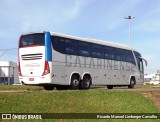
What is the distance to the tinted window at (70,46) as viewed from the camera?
790 inches

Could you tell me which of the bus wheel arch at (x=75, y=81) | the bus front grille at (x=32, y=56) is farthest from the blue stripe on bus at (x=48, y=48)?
the bus wheel arch at (x=75, y=81)

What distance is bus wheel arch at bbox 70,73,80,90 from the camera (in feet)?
66.9

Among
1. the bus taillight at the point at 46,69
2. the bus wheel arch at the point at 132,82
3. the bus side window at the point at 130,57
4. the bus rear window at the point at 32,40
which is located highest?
the bus rear window at the point at 32,40

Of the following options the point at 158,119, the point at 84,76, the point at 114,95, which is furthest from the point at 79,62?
the point at 158,119

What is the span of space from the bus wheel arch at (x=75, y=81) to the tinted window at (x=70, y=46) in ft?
4.86

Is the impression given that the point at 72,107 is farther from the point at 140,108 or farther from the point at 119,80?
the point at 119,80

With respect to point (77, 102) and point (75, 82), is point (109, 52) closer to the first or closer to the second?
point (75, 82)

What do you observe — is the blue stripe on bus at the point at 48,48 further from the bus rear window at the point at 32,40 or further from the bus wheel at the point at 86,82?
the bus wheel at the point at 86,82

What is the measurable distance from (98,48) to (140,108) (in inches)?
331

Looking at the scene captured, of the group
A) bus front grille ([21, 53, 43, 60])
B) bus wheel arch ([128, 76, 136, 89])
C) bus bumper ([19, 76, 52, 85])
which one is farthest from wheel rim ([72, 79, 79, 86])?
bus wheel arch ([128, 76, 136, 89])

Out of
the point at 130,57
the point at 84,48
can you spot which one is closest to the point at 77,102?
the point at 84,48

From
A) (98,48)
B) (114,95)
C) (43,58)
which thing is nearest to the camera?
(114,95)

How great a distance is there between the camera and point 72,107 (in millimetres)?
13609

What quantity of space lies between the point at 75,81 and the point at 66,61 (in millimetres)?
1586
